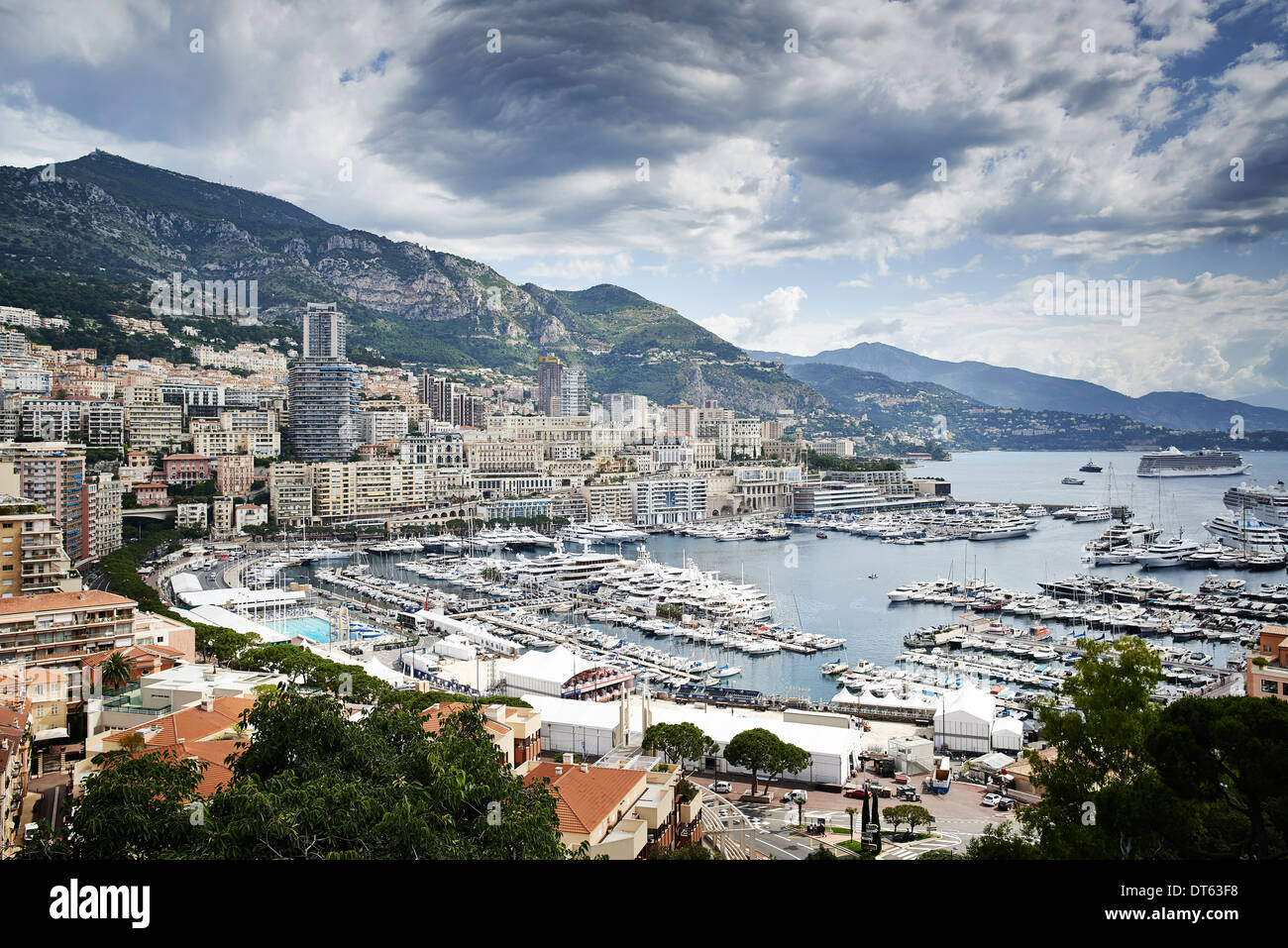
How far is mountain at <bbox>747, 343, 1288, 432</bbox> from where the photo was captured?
8800 cm

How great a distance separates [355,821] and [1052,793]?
3650 millimetres

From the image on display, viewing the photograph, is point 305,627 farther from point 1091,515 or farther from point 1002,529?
point 1091,515

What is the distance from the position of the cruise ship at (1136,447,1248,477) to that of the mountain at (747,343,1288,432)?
24.1 m

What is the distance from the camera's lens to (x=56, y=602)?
10.7m

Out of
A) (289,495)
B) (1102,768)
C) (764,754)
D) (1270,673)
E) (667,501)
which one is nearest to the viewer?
(1102,768)

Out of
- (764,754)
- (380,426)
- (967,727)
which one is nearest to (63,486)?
(764,754)

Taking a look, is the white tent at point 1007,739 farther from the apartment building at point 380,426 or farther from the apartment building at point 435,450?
the apartment building at point 380,426

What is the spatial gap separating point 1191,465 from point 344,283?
68.3 m

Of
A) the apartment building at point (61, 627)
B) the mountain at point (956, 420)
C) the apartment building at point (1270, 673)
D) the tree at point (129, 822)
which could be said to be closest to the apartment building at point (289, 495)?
the apartment building at point (61, 627)

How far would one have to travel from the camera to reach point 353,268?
261 feet

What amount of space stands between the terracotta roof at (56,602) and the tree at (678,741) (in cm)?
660

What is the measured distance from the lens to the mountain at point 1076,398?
8800 centimetres

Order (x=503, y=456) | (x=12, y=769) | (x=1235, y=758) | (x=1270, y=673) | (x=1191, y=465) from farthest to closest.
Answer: (x=1191, y=465)
(x=503, y=456)
(x=1270, y=673)
(x=12, y=769)
(x=1235, y=758)
